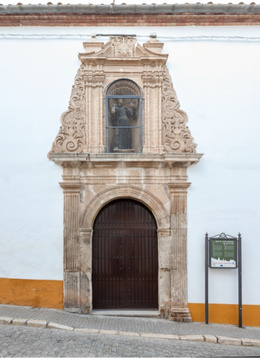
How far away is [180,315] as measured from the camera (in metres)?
5.91

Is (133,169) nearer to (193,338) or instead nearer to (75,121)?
(75,121)

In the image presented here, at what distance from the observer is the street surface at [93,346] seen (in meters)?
4.40

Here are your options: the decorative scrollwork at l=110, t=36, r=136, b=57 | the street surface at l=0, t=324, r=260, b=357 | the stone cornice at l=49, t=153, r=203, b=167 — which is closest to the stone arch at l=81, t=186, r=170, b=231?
the stone cornice at l=49, t=153, r=203, b=167

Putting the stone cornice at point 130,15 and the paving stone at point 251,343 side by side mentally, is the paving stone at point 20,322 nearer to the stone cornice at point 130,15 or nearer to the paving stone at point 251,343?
the paving stone at point 251,343

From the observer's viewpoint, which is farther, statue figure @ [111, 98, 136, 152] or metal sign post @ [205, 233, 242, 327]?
statue figure @ [111, 98, 136, 152]

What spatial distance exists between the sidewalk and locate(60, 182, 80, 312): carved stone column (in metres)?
0.27

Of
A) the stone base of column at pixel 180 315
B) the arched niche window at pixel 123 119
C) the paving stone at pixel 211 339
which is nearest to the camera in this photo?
the paving stone at pixel 211 339

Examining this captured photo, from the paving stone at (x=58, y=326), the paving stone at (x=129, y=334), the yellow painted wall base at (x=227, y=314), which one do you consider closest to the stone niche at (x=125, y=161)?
the yellow painted wall base at (x=227, y=314)

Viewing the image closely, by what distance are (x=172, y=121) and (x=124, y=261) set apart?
9.15ft

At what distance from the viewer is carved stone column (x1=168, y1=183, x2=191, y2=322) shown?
5977mm

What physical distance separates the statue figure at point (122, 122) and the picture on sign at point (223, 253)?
244 cm

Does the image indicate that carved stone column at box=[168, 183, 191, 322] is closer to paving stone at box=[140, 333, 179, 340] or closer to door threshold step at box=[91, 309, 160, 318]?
door threshold step at box=[91, 309, 160, 318]

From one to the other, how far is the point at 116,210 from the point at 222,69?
130 inches

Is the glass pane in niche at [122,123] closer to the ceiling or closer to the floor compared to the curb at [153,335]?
closer to the ceiling
